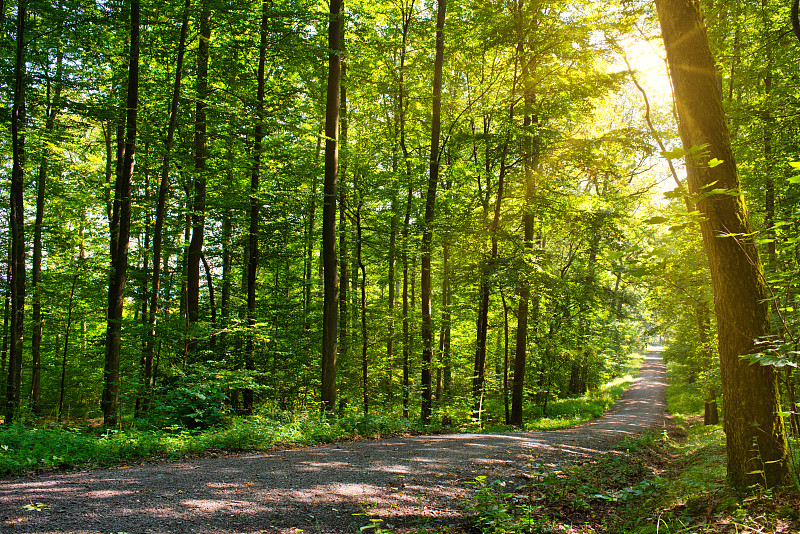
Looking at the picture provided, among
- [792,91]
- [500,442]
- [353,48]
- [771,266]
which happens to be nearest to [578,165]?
[792,91]

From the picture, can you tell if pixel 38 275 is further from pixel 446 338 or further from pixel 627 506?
pixel 627 506

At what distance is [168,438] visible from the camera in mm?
6914

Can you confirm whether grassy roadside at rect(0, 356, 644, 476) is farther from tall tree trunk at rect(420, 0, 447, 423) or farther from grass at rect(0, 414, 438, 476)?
tall tree trunk at rect(420, 0, 447, 423)

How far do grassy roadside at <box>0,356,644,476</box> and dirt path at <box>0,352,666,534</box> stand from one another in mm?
592

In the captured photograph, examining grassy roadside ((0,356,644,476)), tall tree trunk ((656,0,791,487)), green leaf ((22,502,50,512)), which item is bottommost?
grassy roadside ((0,356,644,476))

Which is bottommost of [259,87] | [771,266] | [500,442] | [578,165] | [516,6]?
[500,442]

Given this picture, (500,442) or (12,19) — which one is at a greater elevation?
(12,19)

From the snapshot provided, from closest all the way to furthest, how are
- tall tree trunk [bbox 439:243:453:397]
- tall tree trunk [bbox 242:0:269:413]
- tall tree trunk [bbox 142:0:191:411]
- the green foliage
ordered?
the green foliage, tall tree trunk [bbox 142:0:191:411], tall tree trunk [bbox 242:0:269:413], tall tree trunk [bbox 439:243:453:397]

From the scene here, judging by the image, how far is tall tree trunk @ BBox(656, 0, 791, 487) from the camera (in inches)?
161

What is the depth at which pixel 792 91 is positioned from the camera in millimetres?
9414

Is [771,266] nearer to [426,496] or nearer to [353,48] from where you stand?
[426,496]

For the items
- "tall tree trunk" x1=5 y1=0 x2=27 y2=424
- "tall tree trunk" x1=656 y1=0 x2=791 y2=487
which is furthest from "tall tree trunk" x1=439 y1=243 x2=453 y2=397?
"tall tree trunk" x1=5 y1=0 x2=27 y2=424

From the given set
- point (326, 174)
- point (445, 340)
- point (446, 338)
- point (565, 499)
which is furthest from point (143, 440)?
point (446, 338)

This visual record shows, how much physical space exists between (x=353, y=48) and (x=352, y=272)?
9090 millimetres
